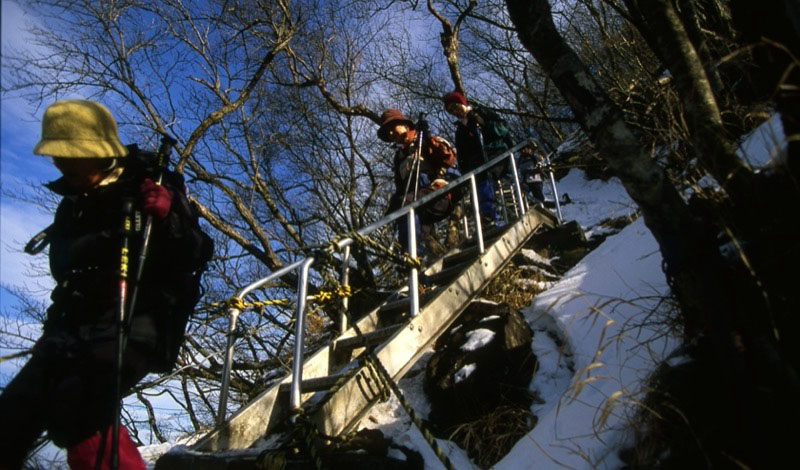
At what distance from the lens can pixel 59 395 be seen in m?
1.96

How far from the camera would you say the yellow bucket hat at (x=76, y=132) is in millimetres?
2246

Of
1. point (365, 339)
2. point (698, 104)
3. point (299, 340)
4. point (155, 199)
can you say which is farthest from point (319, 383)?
point (698, 104)

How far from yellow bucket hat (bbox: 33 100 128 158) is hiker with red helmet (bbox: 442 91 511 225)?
4.37 metres

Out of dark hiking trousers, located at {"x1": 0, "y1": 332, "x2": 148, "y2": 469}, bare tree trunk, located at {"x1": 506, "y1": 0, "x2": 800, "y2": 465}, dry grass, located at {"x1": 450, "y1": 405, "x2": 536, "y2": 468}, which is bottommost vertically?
dry grass, located at {"x1": 450, "y1": 405, "x2": 536, "y2": 468}

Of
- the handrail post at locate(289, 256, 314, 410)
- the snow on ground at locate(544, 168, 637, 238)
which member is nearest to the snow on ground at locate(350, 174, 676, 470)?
the handrail post at locate(289, 256, 314, 410)

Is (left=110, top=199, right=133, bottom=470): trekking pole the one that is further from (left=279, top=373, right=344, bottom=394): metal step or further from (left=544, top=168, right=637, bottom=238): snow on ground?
(left=544, top=168, right=637, bottom=238): snow on ground

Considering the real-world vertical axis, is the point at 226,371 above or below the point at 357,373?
above

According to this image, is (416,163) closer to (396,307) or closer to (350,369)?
(396,307)

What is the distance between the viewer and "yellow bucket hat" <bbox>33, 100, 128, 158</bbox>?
225cm

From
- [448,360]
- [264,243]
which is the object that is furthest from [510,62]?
[448,360]

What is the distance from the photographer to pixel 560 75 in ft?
8.06

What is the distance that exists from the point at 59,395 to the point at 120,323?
35 cm

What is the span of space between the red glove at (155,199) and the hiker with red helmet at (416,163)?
9.94 ft

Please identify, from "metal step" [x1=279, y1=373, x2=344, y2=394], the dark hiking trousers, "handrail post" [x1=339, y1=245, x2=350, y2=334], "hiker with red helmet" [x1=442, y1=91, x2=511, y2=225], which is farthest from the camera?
"hiker with red helmet" [x1=442, y1=91, x2=511, y2=225]
